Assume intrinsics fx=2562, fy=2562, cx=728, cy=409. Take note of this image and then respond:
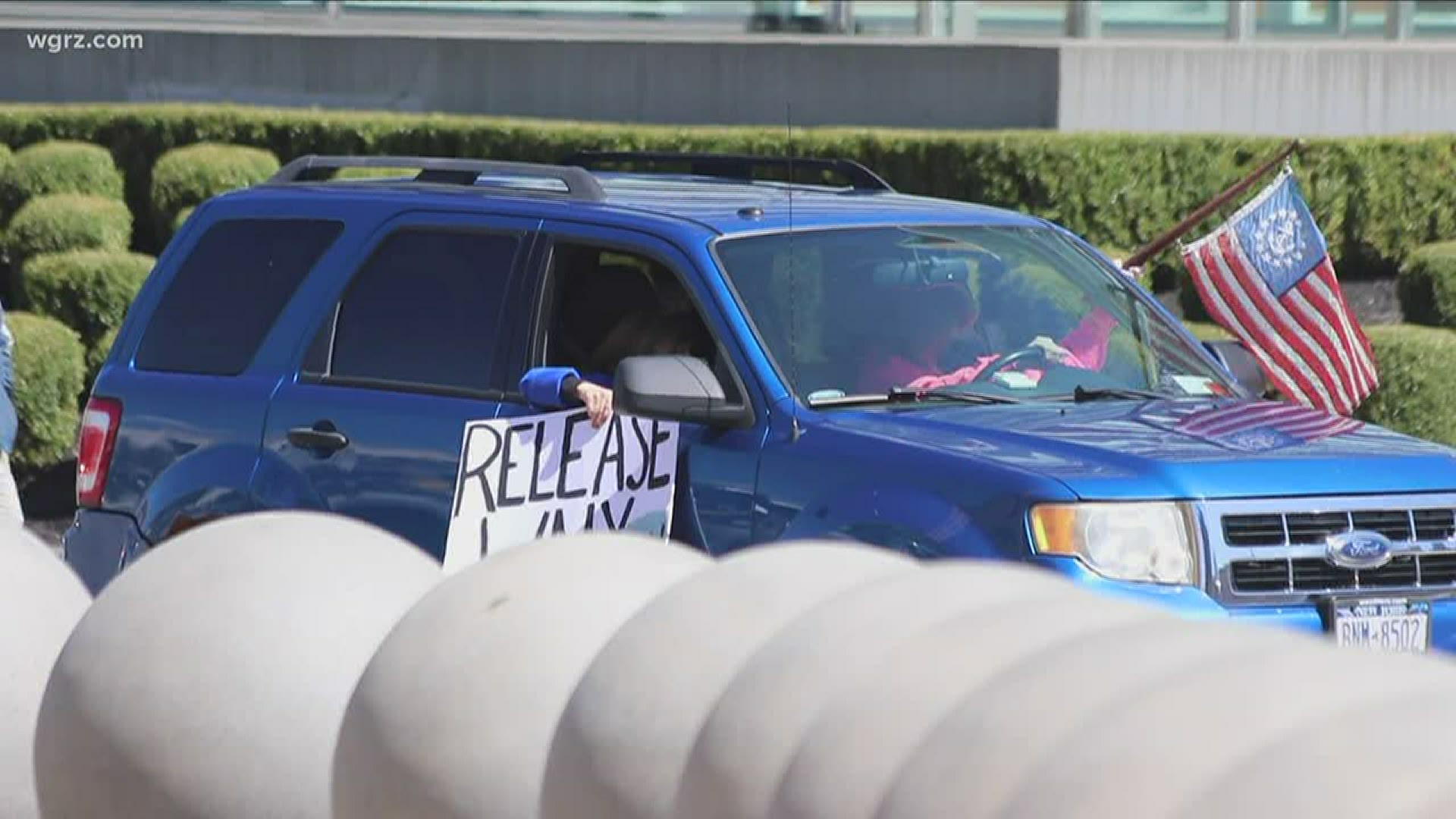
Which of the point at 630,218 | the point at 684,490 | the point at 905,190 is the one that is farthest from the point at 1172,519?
the point at 905,190

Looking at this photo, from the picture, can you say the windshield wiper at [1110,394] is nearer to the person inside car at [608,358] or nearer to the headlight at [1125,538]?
the headlight at [1125,538]

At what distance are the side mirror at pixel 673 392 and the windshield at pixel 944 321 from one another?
215 millimetres

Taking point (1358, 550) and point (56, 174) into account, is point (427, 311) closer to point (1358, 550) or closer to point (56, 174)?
point (1358, 550)

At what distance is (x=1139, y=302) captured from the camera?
7.97m

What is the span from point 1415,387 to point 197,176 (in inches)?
326

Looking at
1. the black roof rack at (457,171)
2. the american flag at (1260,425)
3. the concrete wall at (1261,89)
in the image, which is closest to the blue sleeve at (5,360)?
the black roof rack at (457,171)

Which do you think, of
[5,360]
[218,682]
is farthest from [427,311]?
[5,360]

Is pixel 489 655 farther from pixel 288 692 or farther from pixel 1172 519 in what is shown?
pixel 1172 519

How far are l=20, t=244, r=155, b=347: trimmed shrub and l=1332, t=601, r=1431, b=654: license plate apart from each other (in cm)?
1014

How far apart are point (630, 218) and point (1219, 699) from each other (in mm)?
4287

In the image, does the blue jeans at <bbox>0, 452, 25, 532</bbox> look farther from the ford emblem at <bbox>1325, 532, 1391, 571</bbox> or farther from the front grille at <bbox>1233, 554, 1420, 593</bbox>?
the ford emblem at <bbox>1325, 532, 1391, 571</bbox>

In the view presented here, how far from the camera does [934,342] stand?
7.27 meters

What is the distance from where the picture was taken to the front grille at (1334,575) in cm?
638

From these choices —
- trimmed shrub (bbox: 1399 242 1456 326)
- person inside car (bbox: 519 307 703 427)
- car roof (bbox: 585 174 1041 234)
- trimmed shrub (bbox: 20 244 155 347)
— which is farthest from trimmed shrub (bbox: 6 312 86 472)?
trimmed shrub (bbox: 1399 242 1456 326)
